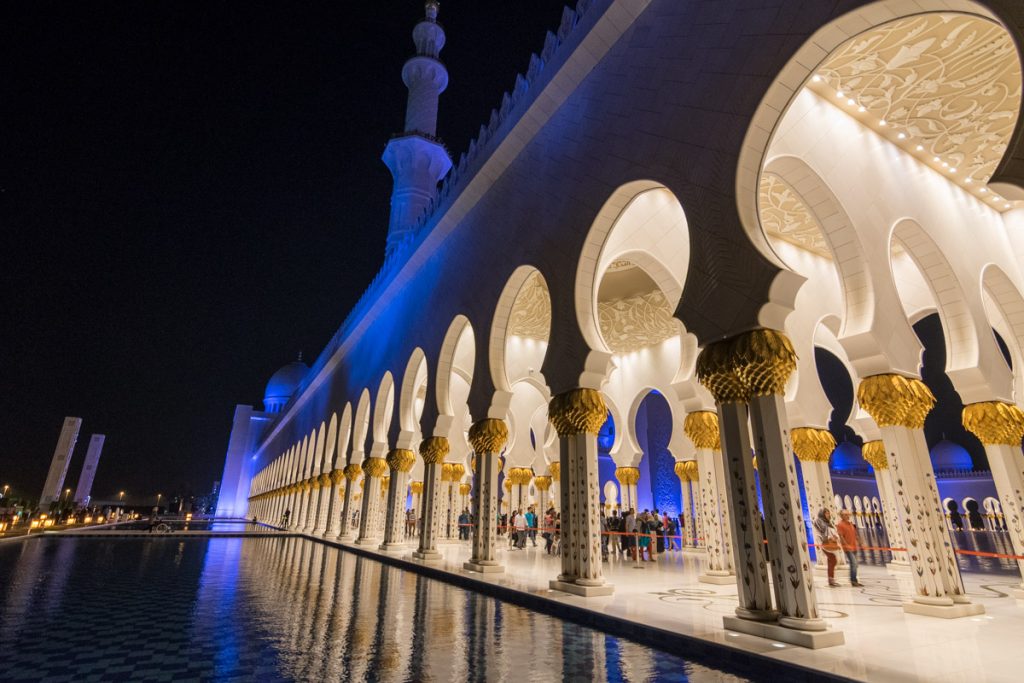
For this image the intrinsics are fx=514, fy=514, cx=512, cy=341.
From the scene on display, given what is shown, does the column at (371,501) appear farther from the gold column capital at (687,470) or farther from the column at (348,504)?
the gold column capital at (687,470)

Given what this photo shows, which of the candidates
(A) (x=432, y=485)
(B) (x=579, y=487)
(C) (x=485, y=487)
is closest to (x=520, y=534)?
(A) (x=432, y=485)

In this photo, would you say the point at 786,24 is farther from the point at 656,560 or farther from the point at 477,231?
the point at 656,560

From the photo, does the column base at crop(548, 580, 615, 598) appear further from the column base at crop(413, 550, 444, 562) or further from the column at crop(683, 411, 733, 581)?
the column base at crop(413, 550, 444, 562)

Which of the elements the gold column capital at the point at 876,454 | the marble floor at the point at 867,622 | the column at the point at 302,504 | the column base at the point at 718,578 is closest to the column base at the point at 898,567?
the marble floor at the point at 867,622

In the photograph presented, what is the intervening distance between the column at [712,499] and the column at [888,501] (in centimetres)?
203

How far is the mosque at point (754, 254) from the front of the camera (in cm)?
318

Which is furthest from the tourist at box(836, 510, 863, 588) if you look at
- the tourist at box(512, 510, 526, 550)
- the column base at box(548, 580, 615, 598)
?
the tourist at box(512, 510, 526, 550)

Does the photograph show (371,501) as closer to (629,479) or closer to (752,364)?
(629,479)

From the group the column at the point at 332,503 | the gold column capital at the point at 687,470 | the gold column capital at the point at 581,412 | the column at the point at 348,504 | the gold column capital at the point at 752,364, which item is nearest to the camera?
the gold column capital at the point at 752,364

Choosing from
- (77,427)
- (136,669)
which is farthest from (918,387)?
(77,427)

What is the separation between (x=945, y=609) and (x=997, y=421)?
2158mm

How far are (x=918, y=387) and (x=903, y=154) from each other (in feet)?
8.82

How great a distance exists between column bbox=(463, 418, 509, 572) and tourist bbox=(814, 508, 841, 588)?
11.4ft

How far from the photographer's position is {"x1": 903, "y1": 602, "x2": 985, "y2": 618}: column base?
351 centimetres
